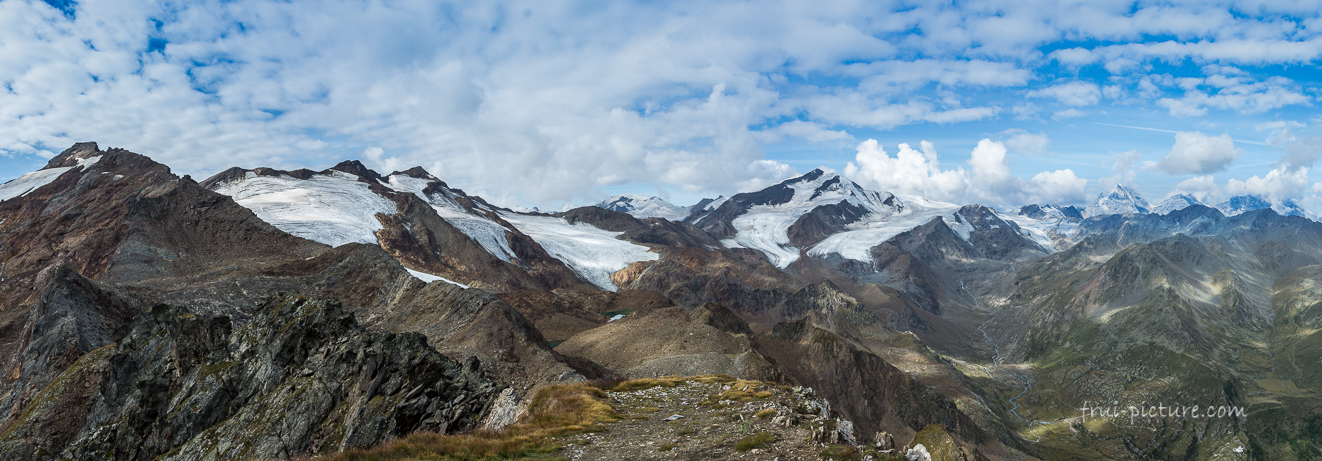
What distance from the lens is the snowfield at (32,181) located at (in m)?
132

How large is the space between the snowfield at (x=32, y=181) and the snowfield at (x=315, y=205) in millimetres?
30332

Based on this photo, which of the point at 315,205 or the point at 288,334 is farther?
the point at 315,205

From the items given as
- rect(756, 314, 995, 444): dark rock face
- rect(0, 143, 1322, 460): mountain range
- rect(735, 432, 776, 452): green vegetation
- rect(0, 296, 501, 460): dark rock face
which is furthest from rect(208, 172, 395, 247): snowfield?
rect(735, 432, 776, 452): green vegetation

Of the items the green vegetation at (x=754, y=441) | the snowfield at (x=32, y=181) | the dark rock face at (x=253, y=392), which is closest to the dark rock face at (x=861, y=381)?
the dark rock face at (x=253, y=392)

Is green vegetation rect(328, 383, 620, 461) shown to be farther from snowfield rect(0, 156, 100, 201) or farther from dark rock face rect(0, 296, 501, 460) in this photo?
snowfield rect(0, 156, 100, 201)

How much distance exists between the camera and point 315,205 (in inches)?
5315

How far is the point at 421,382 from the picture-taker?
2577 cm

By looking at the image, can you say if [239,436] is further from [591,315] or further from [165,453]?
[591,315]

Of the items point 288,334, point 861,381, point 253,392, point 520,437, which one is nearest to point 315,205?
point 288,334

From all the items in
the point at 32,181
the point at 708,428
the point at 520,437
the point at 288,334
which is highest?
the point at 32,181

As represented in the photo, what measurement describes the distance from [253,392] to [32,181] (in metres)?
177

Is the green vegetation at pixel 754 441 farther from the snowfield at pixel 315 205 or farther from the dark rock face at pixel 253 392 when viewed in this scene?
the snowfield at pixel 315 205

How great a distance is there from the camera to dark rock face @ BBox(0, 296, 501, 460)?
2445 centimetres

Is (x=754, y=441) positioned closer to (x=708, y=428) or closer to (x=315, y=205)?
(x=708, y=428)
